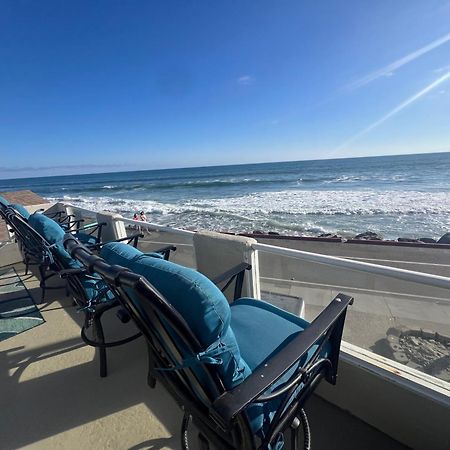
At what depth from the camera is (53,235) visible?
211 centimetres

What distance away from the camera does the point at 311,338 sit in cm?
91

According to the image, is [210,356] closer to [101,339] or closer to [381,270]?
[381,270]

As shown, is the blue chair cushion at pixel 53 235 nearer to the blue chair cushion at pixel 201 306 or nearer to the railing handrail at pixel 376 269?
the railing handrail at pixel 376 269

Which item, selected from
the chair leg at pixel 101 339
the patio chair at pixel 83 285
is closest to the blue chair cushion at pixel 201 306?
the patio chair at pixel 83 285

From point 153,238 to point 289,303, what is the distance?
1527mm

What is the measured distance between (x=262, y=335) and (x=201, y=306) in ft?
2.12

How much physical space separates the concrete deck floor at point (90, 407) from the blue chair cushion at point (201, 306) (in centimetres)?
88

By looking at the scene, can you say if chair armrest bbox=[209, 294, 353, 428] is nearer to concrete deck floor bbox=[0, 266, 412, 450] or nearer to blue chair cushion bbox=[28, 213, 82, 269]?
concrete deck floor bbox=[0, 266, 412, 450]

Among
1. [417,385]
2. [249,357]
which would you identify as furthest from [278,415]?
[417,385]

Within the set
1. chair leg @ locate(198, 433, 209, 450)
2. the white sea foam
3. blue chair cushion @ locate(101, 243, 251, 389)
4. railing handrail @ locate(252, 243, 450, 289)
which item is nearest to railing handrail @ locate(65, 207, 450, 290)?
railing handrail @ locate(252, 243, 450, 289)

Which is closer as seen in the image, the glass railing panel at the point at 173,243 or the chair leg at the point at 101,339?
the chair leg at the point at 101,339

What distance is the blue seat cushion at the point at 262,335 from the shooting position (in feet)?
2.95

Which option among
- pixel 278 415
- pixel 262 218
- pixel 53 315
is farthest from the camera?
pixel 262 218

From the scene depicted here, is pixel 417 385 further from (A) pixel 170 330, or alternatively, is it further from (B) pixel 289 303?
(A) pixel 170 330
